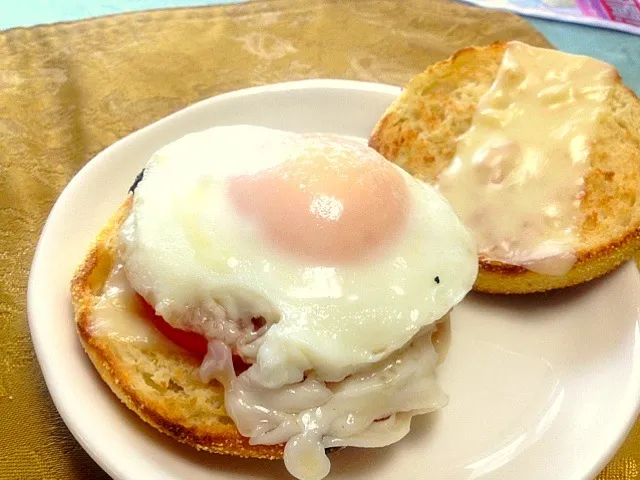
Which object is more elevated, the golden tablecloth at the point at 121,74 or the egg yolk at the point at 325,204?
the egg yolk at the point at 325,204

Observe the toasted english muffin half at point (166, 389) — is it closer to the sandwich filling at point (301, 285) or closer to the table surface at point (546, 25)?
the sandwich filling at point (301, 285)

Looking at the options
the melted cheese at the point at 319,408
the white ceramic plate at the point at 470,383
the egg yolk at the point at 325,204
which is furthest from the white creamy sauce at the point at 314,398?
the egg yolk at the point at 325,204

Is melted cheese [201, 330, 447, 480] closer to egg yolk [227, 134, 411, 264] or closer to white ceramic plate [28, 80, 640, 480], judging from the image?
white ceramic plate [28, 80, 640, 480]

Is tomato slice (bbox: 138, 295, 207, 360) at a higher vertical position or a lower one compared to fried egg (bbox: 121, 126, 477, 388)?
lower

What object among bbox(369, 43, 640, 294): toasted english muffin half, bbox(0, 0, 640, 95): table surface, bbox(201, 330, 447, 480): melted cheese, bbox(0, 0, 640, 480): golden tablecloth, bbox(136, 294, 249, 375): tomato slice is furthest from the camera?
bbox(0, 0, 640, 95): table surface

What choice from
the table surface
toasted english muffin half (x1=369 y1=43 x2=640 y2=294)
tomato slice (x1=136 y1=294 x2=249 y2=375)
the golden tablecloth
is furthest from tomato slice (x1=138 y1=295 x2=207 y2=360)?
the table surface

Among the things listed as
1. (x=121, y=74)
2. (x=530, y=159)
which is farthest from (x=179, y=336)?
(x=121, y=74)

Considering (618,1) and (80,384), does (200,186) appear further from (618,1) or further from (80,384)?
(618,1)

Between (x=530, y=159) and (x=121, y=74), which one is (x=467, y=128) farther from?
(x=121, y=74)
